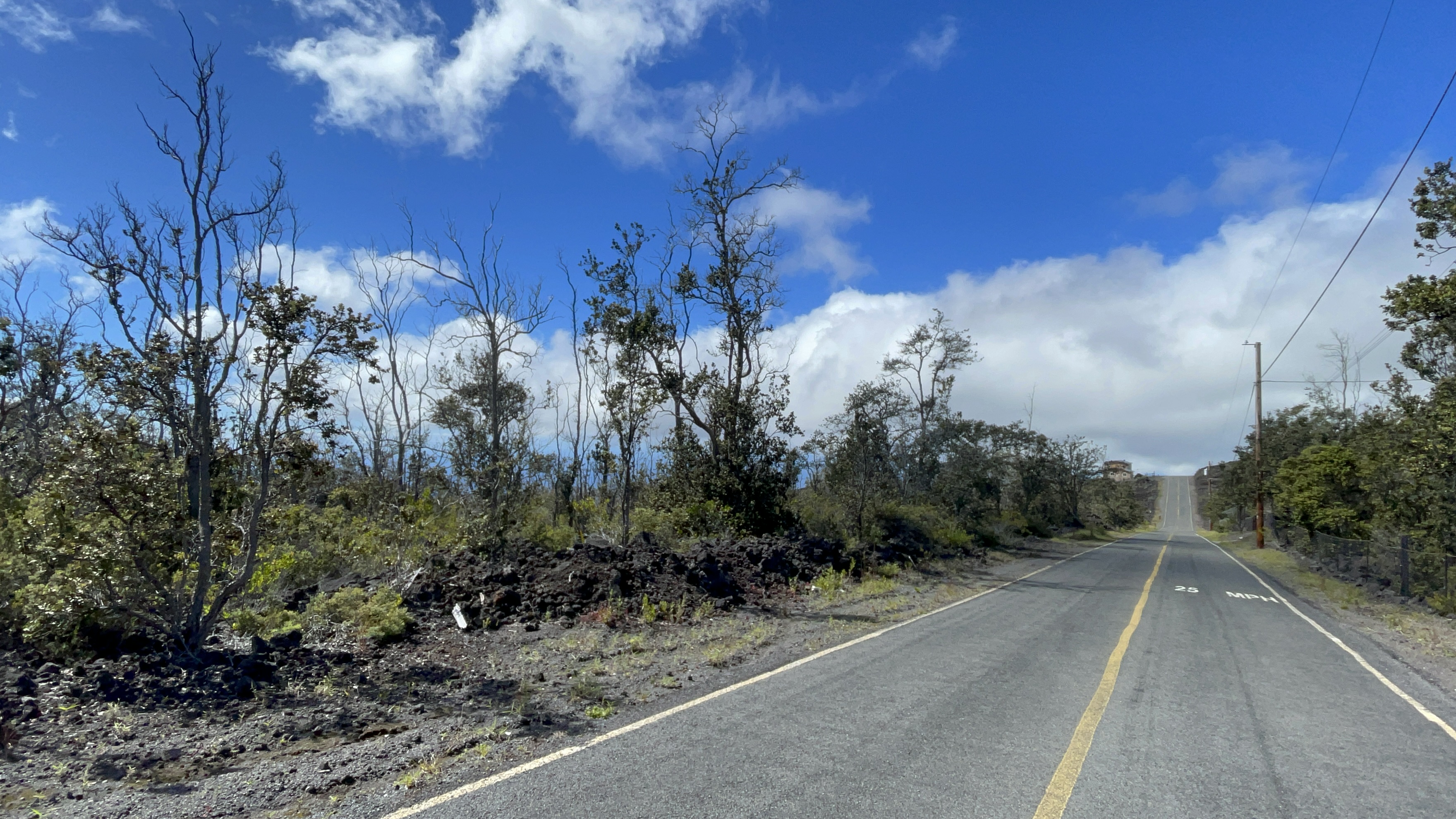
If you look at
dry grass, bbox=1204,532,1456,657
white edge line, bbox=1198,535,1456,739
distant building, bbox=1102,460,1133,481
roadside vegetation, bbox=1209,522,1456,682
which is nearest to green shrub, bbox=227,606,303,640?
white edge line, bbox=1198,535,1456,739

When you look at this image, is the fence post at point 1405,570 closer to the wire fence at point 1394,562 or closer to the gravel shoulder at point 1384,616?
the wire fence at point 1394,562

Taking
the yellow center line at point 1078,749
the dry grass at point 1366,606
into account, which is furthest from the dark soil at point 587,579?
the dry grass at point 1366,606

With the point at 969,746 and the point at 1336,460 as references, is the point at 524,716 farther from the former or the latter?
the point at 1336,460

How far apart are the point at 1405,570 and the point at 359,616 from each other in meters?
22.9

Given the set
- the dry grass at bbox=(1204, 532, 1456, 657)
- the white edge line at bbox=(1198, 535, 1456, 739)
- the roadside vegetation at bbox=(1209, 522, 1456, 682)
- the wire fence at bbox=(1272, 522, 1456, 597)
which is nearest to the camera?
the white edge line at bbox=(1198, 535, 1456, 739)

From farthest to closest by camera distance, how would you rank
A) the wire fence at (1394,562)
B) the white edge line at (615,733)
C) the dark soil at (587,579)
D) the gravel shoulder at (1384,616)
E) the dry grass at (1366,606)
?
the wire fence at (1394,562) → the dry grass at (1366,606) → the dark soil at (587,579) → the gravel shoulder at (1384,616) → the white edge line at (615,733)

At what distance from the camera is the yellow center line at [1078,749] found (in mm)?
4699

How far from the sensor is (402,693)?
7.54m

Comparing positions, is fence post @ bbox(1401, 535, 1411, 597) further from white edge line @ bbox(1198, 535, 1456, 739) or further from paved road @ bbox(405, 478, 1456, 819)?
paved road @ bbox(405, 478, 1456, 819)

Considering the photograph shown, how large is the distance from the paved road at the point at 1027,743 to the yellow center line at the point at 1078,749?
3cm

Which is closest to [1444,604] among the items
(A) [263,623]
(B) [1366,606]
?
(B) [1366,606]

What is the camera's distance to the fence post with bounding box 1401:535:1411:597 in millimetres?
17500

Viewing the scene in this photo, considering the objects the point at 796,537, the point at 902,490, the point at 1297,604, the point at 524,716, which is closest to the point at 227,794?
the point at 524,716

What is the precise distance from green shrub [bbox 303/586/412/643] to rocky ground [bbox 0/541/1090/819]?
0.23m
